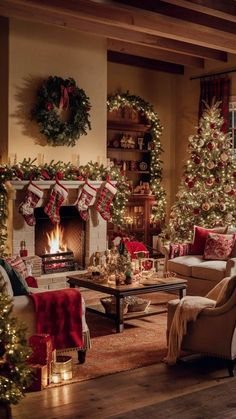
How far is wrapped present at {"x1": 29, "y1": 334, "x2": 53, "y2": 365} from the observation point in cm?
437

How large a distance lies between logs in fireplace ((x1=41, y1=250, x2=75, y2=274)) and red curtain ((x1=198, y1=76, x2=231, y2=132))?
338 cm

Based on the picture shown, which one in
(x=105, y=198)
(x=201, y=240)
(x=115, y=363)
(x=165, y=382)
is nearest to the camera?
(x=165, y=382)

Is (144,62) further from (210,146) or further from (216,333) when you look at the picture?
(216,333)

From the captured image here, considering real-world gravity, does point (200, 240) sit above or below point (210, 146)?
below

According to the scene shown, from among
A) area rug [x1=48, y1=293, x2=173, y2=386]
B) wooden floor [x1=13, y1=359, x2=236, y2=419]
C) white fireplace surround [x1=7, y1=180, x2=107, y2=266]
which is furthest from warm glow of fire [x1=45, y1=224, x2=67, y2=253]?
wooden floor [x1=13, y1=359, x2=236, y2=419]

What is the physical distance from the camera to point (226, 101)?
9.95 meters

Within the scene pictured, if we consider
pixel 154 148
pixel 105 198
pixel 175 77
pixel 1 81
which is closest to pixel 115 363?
pixel 105 198

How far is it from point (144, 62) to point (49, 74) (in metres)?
2.45

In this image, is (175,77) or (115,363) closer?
(115,363)

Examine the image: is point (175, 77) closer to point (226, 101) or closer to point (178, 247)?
point (226, 101)

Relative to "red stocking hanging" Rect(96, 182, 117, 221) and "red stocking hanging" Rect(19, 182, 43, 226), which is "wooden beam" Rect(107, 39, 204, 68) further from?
"red stocking hanging" Rect(19, 182, 43, 226)

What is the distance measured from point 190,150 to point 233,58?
167 centimetres

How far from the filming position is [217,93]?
10086 millimetres

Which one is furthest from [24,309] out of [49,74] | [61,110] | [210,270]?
[49,74]
